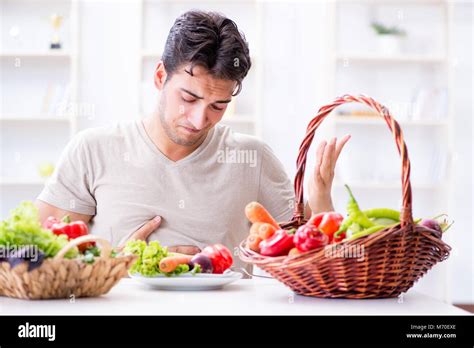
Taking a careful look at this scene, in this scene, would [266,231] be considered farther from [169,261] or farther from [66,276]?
[66,276]

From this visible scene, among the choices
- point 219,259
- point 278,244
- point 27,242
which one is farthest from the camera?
point 219,259

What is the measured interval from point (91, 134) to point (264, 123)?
2.62m

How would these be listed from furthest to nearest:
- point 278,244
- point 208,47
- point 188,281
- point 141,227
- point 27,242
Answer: point 141,227 → point 208,47 → point 188,281 → point 278,244 → point 27,242

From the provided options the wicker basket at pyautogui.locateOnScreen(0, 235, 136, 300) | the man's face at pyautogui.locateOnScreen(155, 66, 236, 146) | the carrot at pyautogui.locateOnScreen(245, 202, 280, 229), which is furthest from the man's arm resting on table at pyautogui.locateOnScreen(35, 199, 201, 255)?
the wicker basket at pyautogui.locateOnScreen(0, 235, 136, 300)

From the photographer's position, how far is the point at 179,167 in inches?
96.8

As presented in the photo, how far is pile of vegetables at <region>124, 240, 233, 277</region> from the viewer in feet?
5.48

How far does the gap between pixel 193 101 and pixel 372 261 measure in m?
1.03

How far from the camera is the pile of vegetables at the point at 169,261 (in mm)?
1670

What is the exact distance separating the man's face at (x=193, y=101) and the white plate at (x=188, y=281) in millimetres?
723

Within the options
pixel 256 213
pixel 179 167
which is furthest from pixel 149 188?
pixel 256 213

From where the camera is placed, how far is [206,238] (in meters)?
2.43

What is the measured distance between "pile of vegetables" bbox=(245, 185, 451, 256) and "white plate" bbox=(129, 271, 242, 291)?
0.39 ft

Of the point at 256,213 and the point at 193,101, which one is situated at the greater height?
the point at 193,101
